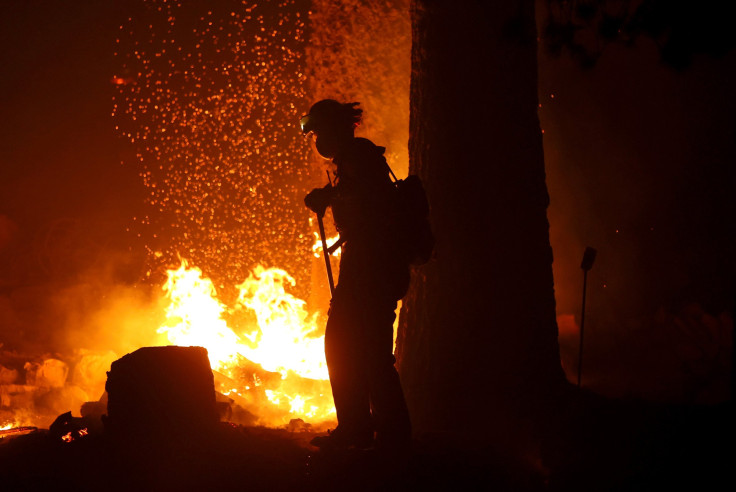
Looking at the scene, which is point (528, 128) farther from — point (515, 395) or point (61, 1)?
point (61, 1)

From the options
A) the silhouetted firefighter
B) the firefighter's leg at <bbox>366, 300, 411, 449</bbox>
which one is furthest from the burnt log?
the firefighter's leg at <bbox>366, 300, 411, 449</bbox>

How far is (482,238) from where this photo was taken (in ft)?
16.4

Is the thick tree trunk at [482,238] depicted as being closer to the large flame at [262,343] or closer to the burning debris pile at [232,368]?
the burning debris pile at [232,368]

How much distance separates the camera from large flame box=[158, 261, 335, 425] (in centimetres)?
706

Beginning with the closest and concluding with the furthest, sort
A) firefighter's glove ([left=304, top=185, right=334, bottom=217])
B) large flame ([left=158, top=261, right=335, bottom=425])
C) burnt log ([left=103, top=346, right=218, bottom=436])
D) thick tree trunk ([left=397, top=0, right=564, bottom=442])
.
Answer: firefighter's glove ([left=304, top=185, right=334, bottom=217])
burnt log ([left=103, top=346, right=218, bottom=436])
thick tree trunk ([left=397, top=0, right=564, bottom=442])
large flame ([left=158, top=261, right=335, bottom=425])

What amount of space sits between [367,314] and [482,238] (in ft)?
5.49

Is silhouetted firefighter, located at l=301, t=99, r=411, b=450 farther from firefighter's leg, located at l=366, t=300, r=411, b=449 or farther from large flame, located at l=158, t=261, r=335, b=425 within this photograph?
large flame, located at l=158, t=261, r=335, b=425

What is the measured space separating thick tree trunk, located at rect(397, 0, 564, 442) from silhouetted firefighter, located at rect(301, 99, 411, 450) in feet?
4.40

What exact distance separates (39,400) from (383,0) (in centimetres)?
746

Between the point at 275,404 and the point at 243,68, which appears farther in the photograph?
the point at 243,68

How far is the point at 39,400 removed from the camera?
802 centimetres

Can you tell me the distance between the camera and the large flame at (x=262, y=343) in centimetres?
706

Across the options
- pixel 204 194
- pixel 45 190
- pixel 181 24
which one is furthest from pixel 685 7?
pixel 45 190

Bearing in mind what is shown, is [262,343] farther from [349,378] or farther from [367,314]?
[367,314]
